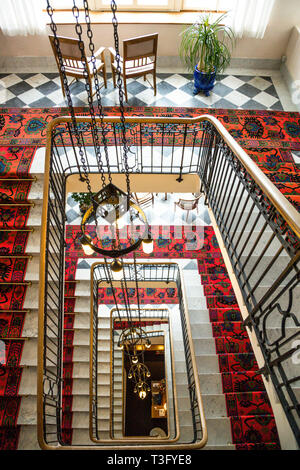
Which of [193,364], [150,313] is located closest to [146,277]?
[150,313]

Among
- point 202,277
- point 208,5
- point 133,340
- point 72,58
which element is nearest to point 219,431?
point 133,340

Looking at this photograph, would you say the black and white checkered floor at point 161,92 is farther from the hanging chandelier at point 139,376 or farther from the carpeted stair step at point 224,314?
the hanging chandelier at point 139,376

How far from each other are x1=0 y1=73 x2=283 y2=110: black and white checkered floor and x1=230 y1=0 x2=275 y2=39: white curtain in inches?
29.6

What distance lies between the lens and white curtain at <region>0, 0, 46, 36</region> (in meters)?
5.69

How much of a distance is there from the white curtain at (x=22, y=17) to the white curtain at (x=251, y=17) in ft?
11.3

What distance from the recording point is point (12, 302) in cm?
386

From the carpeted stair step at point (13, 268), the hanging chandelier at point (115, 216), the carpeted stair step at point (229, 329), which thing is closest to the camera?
the hanging chandelier at point (115, 216)

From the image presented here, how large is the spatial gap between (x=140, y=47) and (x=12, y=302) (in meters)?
4.25

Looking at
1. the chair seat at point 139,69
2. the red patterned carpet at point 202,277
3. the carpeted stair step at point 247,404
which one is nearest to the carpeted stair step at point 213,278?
the red patterned carpet at point 202,277

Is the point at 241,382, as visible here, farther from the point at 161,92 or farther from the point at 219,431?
the point at 161,92

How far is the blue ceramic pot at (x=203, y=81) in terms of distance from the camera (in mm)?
5660

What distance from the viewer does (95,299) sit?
573cm

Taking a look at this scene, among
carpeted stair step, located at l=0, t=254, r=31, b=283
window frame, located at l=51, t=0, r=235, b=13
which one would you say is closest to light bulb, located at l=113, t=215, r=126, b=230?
carpeted stair step, located at l=0, t=254, r=31, b=283

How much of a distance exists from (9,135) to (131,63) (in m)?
2.39
